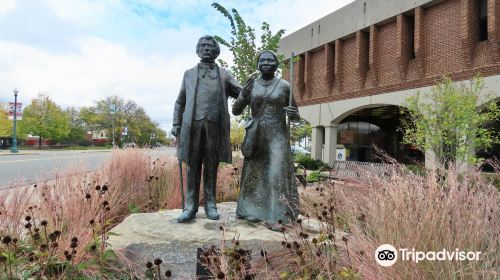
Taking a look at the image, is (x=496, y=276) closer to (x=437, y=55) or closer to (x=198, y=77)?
(x=198, y=77)

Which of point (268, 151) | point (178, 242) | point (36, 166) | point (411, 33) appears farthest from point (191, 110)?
point (36, 166)

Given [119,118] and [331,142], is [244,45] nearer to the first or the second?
[331,142]

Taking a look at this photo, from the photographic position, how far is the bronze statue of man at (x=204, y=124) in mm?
4281

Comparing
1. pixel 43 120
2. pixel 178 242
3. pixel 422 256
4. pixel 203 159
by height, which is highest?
pixel 43 120

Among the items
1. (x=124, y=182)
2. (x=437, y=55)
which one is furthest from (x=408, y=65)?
(x=124, y=182)

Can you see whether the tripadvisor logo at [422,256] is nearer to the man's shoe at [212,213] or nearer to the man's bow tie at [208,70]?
the man's shoe at [212,213]

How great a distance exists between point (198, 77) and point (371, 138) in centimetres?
1949

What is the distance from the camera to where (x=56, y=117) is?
51812 millimetres

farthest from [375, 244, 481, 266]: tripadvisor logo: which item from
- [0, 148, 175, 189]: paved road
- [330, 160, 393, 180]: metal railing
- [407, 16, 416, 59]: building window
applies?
[407, 16, 416, 59]: building window

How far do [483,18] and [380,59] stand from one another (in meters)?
4.14

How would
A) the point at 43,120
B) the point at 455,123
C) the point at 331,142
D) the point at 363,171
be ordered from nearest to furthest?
1. the point at 363,171
2. the point at 455,123
3. the point at 331,142
4. the point at 43,120

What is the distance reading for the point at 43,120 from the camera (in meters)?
50.4

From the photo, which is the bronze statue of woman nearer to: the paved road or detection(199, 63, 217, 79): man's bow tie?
detection(199, 63, 217, 79): man's bow tie

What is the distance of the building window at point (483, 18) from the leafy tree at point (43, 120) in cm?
5035
